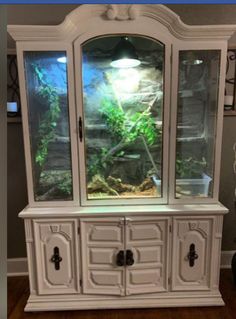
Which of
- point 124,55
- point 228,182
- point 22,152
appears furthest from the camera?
point 228,182

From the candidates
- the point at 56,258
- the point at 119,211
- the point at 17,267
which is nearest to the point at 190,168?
the point at 119,211

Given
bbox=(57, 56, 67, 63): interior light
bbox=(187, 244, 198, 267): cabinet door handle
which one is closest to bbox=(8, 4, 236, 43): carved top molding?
bbox=(57, 56, 67, 63): interior light

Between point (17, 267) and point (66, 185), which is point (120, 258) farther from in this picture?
point (17, 267)

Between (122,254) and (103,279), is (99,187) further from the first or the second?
(103,279)

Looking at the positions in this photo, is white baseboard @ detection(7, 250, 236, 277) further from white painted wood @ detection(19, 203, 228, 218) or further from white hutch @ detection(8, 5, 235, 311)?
white painted wood @ detection(19, 203, 228, 218)

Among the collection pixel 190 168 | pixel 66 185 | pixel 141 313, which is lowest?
pixel 141 313

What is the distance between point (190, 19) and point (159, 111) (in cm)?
88

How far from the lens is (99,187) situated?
2.12 meters

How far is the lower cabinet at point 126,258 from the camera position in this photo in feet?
6.50

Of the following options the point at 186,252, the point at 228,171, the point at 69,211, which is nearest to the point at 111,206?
the point at 69,211

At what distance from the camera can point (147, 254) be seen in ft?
6.61

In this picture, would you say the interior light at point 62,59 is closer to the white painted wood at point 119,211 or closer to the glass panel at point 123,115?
the glass panel at point 123,115

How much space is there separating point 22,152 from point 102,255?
1137mm

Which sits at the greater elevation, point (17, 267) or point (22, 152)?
point (22, 152)
